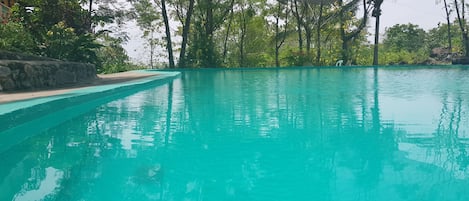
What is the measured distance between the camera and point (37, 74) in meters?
6.34

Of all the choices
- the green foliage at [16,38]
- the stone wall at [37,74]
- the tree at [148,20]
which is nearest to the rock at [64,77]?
the stone wall at [37,74]

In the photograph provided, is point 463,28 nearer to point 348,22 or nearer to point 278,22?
point 348,22

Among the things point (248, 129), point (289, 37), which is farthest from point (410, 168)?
point (289, 37)

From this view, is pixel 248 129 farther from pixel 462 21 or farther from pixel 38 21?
pixel 462 21

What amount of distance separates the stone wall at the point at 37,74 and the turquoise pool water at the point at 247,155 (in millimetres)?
1354

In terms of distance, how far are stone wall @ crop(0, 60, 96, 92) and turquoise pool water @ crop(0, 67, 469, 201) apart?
135cm

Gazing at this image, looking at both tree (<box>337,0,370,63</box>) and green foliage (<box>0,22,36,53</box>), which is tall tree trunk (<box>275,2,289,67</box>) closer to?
tree (<box>337,0,370,63</box>)

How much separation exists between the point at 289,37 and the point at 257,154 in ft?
66.7

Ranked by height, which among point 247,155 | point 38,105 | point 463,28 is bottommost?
point 247,155

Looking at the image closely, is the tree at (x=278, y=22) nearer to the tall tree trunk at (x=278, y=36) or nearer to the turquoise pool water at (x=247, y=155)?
the tall tree trunk at (x=278, y=36)

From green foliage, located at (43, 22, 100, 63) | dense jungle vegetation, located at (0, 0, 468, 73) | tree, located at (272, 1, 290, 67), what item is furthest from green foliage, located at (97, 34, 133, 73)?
green foliage, located at (43, 22, 100, 63)

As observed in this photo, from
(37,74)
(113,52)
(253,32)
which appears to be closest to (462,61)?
(253,32)

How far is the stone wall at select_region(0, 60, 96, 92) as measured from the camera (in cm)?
562

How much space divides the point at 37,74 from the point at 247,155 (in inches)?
201
